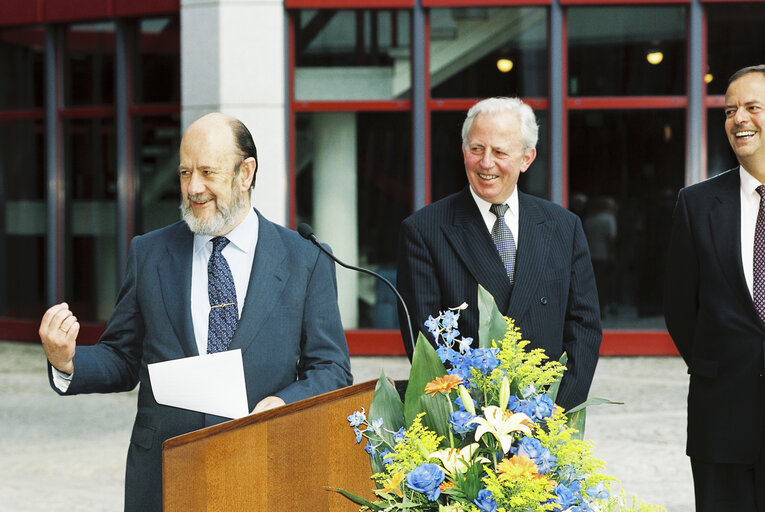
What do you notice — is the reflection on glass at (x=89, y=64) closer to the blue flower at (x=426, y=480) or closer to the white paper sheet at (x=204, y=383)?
the white paper sheet at (x=204, y=383)

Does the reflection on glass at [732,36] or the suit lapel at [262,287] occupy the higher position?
the reflection on glass at [732,36]

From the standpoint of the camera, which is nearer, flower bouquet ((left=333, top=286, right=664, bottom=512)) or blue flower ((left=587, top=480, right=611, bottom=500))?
flower bouquet ((left=333, top=286, right=664, bottom=512))

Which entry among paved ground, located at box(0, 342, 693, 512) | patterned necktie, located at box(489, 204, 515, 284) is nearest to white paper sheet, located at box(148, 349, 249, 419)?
patterned necktie, located at box(489, 204, 515, 284)

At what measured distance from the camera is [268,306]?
291 cm

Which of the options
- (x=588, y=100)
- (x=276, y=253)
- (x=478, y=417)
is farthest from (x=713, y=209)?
(x=588, y=100)

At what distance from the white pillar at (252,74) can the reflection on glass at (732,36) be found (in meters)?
4.75

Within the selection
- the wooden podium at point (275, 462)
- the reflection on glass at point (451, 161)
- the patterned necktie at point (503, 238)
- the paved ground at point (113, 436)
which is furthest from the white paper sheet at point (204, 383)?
the reflection on glass at point (451, 161)

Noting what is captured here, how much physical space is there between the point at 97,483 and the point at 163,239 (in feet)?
13.0

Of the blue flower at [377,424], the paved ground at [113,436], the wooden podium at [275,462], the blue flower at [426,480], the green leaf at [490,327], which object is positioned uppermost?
the green leaf at [490,327]

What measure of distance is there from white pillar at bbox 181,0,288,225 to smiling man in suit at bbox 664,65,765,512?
8267 mm

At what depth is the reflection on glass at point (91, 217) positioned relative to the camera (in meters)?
13.3

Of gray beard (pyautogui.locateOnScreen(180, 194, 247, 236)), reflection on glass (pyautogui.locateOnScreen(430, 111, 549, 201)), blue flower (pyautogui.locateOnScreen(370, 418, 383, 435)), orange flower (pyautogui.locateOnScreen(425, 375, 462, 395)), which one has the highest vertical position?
reflection on glass (pyautogui.locateOnScreen(430, 111, 549, 201))

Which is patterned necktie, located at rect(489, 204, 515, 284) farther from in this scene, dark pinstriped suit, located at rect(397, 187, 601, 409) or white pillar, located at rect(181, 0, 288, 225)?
white pillar, located at rect(181, 0, 288, 225)

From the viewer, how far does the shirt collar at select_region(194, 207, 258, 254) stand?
2.99 meters
